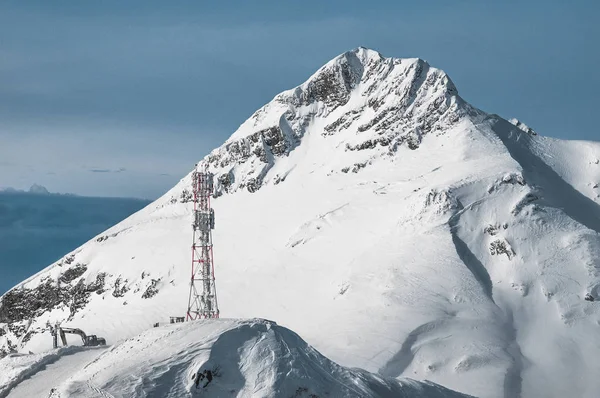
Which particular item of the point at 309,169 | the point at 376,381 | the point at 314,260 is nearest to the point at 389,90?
the point at 309,169

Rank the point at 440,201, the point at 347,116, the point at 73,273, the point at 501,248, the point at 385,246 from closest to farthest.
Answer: the point at 501,248 < the point at 385,246 < the point at 440,201 < the point at 73,273 < the point at 347,116

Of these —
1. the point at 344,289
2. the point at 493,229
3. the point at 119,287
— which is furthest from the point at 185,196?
the point at 493,229

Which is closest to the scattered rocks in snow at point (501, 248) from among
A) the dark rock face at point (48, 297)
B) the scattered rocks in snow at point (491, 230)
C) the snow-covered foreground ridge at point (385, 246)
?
the snow-covered foreground ridge at point (385, 246)

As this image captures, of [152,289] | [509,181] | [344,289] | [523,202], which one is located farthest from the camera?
[152,289]

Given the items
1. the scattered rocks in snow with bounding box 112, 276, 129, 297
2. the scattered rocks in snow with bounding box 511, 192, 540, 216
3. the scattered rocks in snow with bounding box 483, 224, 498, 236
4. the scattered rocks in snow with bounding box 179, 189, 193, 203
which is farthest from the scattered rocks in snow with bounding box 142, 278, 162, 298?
the scattered rocks in snow with bounding box 511, 192, 540, 216

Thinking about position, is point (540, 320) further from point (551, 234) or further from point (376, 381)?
point (376, 381)

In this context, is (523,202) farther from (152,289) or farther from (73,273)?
(73,273)
